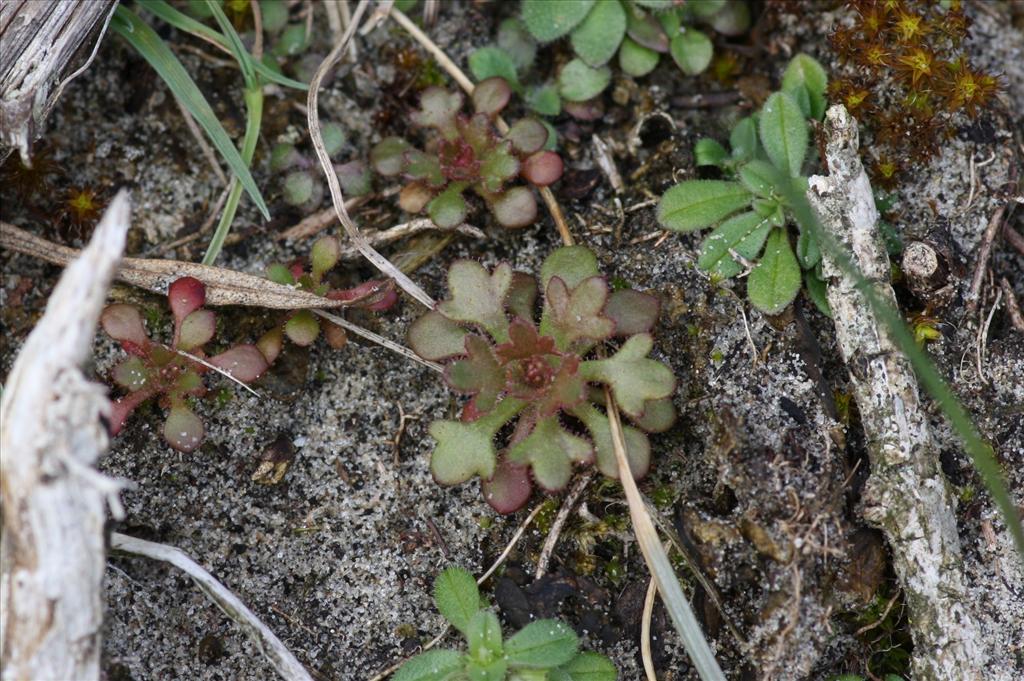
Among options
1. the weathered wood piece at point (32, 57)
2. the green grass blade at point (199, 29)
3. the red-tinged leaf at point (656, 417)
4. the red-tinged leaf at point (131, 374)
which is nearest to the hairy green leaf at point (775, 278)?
the red-tinged leaf at point (656, 417)

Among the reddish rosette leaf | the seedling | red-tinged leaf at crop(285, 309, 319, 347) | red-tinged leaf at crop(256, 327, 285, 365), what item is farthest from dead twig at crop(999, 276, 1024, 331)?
red-tinged leaf at crop(256, 327, 285, 365)

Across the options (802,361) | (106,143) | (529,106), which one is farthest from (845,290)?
(106,143)

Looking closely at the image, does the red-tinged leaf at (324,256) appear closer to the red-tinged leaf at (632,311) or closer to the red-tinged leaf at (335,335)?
the red-tinged leaf at (335,335)

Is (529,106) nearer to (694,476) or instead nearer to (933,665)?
(694,476)

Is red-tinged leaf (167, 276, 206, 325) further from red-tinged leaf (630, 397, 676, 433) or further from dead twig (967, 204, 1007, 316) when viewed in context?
dead twig (967, 204, 1007, 316)

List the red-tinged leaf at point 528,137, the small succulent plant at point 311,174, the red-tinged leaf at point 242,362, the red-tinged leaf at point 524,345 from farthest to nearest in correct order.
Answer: the small succulent plant at point 311,174
the red-tinged leaf at point 528,137
the red-tinged leaf at point 242,362
the red-tinged leaf at point 524,345

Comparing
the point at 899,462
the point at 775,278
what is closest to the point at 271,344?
the point at 775,278
